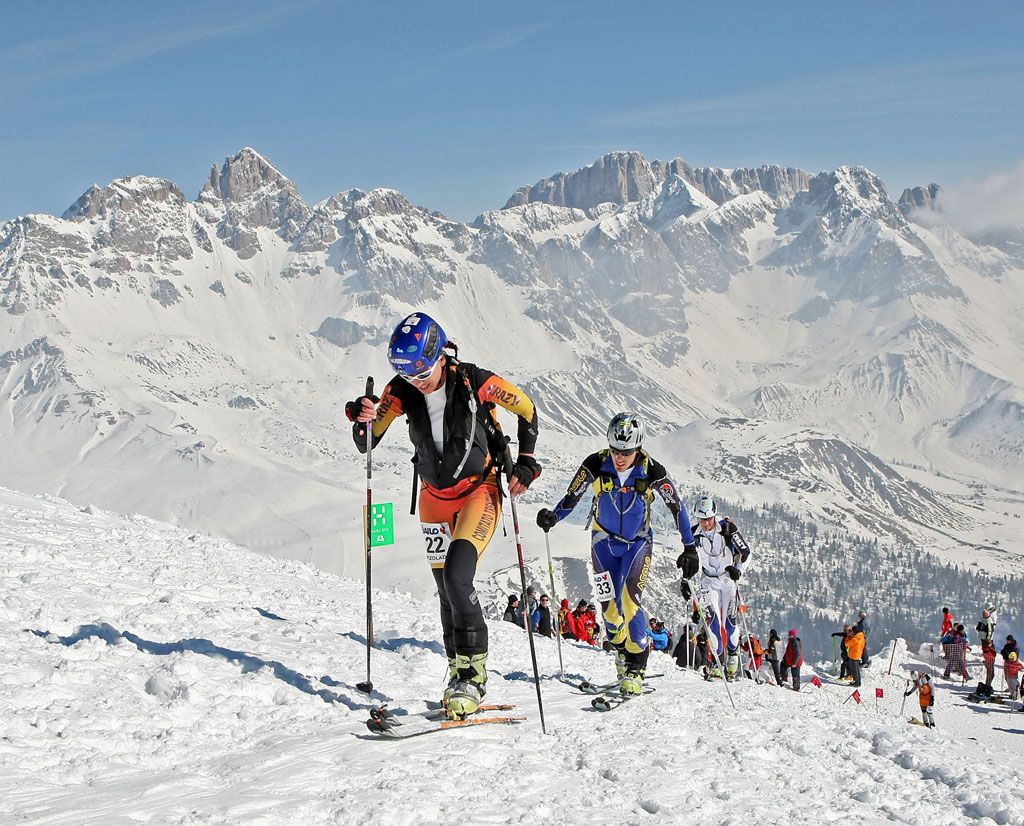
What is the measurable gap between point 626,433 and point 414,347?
376cm

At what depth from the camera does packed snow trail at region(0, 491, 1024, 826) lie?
6348mm

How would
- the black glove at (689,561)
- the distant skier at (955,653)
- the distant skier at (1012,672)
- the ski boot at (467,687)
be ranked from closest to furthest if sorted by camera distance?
the ski boot at (467,687)
the black glove at (689,561)
the distant skier at (1012,672)
the distant skier at (955,653)

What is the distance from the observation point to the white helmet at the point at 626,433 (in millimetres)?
11703

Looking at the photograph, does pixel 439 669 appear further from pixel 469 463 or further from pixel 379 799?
pixel 379 799

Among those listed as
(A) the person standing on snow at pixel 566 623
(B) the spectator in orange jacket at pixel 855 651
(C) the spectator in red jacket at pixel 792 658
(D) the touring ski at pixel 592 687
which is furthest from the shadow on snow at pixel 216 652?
(B) the spectator in orange jacket at pixel 855 651

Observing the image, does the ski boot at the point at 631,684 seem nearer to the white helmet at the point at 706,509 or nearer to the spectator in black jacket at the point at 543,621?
the white helmet at the point at 706,509

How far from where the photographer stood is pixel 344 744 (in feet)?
24.8

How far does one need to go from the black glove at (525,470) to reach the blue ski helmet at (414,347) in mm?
1287

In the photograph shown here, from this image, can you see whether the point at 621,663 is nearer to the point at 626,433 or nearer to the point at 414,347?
the point at 626,433

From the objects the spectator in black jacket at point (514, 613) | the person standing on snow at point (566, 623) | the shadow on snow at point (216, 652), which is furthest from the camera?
the spectator in black jacket at point (514, 613)

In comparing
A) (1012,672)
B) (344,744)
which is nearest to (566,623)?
(1012,672)

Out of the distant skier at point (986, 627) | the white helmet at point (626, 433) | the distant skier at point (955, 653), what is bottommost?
the distant skier at point (955, 653)

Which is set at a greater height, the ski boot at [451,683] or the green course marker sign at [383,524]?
the green course marker sign at [383,524]

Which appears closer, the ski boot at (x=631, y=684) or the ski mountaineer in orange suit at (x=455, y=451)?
the ski mountaineer in orange suit at (x=455, y=451)
